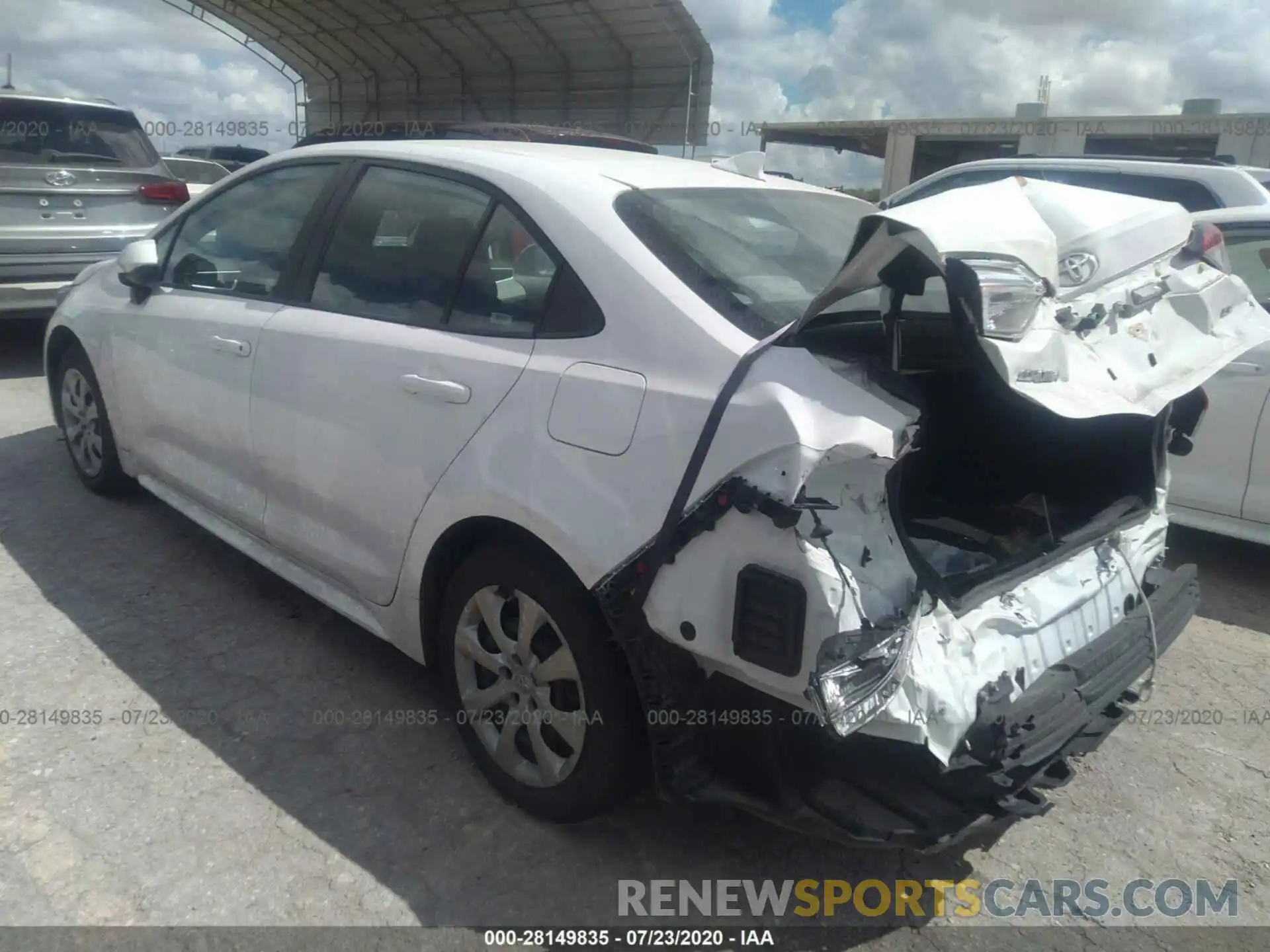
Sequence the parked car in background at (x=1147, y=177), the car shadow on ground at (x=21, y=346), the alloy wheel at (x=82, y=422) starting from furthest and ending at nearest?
the car shadow on ground at (x=21, y=346), the parked car in background at (x=1147, y=177), the alloy wheel at (x=82, y=422)

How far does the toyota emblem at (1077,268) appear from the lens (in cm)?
225

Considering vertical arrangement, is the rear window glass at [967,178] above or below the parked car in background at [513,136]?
below

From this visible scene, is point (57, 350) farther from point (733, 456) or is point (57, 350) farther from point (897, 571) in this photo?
point (897, 571)

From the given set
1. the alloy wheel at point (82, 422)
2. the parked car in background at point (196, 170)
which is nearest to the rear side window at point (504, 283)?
the alloy wheel at point (82, 422)

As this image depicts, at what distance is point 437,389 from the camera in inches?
104

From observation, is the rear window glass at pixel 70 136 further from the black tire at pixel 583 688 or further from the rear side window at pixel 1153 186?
the rear side window at pixel 1153 186

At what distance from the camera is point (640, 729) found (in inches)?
92.7

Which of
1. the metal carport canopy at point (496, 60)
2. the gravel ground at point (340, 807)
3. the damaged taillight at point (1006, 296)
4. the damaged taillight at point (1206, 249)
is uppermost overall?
the metal carport canopy at point (496, 60)

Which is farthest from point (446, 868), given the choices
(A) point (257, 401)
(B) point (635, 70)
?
(B) point (635, 70)

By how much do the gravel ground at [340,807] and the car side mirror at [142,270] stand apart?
1.24 meters

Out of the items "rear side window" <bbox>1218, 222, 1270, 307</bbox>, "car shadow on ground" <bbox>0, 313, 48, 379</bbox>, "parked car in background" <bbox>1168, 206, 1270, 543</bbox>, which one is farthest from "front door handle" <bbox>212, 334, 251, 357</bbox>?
"car shadow on ground" <bbox>0, 313, 48, 379</bbox>

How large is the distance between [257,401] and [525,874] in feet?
5.94

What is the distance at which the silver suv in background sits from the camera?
269 inches

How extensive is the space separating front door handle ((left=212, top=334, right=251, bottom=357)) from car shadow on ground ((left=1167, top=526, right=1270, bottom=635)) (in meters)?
3.77
